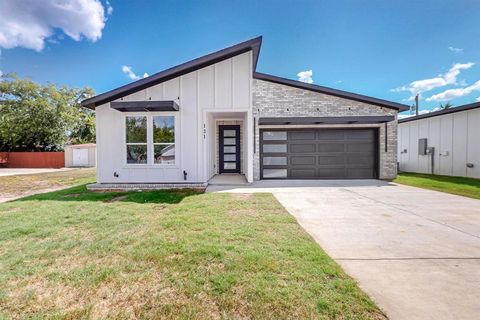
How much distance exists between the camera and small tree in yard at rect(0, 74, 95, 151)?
25.9 metres

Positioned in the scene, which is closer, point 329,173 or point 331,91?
point 331,91

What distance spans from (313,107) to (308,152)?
83.2 inches

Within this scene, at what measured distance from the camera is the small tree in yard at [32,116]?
84.9 feet

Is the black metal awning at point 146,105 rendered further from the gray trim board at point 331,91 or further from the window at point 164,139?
the gray trim board at point 331,91

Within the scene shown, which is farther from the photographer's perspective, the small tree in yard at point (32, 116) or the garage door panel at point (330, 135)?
the small tree in yard at point (32, 116)

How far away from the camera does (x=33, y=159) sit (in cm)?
2498

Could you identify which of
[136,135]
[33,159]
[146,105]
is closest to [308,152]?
[146,105]

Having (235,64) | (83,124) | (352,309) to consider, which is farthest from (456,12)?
(83,124)

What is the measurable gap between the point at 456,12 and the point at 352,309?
632 inches

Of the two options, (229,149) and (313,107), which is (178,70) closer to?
(229,149)

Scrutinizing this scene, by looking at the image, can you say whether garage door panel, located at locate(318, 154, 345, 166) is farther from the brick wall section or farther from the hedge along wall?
the hedge along wall

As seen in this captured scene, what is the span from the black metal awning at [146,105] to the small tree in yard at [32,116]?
25708mm

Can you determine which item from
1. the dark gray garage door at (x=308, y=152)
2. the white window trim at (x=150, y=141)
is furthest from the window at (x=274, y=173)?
the white window trim at (x=150, y=141)

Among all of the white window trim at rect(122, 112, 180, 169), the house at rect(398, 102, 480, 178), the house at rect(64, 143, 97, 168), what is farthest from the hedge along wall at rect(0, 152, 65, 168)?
the house at rect(398, 102, 480, 178)
